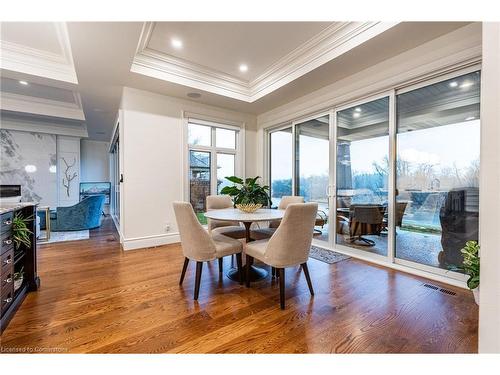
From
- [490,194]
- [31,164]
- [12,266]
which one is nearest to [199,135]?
[12,266]

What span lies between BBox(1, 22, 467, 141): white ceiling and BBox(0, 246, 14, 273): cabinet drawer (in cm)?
210

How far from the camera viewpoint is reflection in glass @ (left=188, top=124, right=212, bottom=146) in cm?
438

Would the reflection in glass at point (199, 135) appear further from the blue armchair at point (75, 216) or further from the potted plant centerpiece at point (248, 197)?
the blue armchair at point (75, 216)

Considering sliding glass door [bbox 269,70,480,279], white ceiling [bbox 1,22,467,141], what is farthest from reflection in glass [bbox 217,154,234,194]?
sliding glass door [bbox 269,70,480,279]

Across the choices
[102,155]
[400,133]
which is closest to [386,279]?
[400,133]

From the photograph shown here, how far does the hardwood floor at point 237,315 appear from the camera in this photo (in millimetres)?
1468

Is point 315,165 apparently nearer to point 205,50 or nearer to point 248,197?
point 248,197

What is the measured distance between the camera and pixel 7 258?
175 centimetres

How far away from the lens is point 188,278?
253cm

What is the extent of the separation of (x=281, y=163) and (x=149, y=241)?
9.52 ft

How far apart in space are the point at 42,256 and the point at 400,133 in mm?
5152

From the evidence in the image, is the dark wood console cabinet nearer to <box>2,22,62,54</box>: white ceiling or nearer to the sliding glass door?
<box>2,22,62,54</box>: white ceiling
